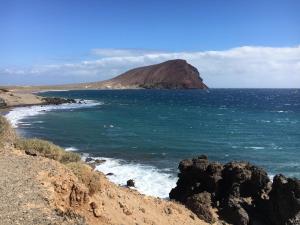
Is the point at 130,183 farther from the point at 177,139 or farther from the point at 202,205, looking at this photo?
the point at 177,139

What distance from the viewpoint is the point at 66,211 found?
13211mm

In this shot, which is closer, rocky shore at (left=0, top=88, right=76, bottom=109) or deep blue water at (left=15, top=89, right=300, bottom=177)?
deep blue water at (left=15, top=89, right=300, bottom=177)

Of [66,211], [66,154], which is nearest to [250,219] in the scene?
[66,154]

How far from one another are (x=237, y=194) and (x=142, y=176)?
946 centimetres

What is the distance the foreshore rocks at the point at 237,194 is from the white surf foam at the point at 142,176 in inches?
116

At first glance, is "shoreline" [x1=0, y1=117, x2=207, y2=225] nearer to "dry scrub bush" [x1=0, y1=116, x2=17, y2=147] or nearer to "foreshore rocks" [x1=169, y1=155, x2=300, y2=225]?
"dry scrub bush" [x1=0, y1=116, x2=17, y2=147]

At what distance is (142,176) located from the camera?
31.5m

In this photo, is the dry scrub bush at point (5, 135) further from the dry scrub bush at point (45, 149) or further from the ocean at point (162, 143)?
the ocean at point (162, 143)

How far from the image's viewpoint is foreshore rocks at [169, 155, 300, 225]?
21.7 meters

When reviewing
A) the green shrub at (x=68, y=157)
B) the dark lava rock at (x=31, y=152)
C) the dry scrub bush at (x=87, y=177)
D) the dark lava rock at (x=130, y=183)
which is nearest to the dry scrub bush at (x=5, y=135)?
the dark lava rock at (x=31, y=152)

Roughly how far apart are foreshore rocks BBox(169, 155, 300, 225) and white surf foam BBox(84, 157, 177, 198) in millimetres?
2940

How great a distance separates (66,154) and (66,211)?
8014mm


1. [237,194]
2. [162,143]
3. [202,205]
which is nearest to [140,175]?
[237,194]

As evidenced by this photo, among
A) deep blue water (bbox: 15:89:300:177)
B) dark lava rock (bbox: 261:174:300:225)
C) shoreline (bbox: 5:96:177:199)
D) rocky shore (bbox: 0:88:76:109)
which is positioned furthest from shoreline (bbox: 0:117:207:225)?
rocky shore (bbox: 0:88:76:109)
